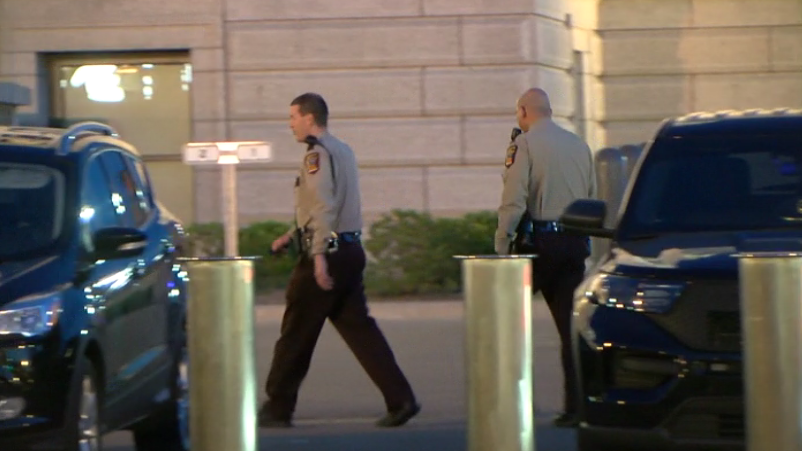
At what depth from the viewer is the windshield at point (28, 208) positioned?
6992 mm

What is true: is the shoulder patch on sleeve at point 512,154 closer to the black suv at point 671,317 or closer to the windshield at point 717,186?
the windshield at point 717,186

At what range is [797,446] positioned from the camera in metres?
5.62

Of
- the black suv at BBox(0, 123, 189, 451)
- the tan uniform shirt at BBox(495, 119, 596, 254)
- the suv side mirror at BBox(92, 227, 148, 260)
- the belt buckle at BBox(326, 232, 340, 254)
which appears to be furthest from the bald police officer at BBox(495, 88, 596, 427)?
the suv side mirror at BBox(92, 227, 148, 260)

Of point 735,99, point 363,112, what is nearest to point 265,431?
point 363,112

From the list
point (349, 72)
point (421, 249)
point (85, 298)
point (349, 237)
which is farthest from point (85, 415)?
point (349, 72)

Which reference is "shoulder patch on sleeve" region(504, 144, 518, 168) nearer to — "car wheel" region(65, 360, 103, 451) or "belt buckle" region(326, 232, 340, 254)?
"belt buckle" region(326, 232, 340, 254)

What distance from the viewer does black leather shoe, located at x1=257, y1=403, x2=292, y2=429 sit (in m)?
9.03

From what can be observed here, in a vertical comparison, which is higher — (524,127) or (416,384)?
(524,127)

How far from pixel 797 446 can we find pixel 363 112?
41.4ft

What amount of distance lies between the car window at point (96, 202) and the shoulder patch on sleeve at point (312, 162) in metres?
1.45

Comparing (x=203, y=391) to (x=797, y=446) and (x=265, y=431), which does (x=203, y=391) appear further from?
(x=265, y=431)

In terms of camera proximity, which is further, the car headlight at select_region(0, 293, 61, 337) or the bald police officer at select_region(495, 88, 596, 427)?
the bald police officer at select_region(495, 88, 596, 427)

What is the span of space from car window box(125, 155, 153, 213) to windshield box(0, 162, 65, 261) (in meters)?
1.10

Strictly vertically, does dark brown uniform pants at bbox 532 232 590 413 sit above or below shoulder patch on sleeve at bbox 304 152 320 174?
below
